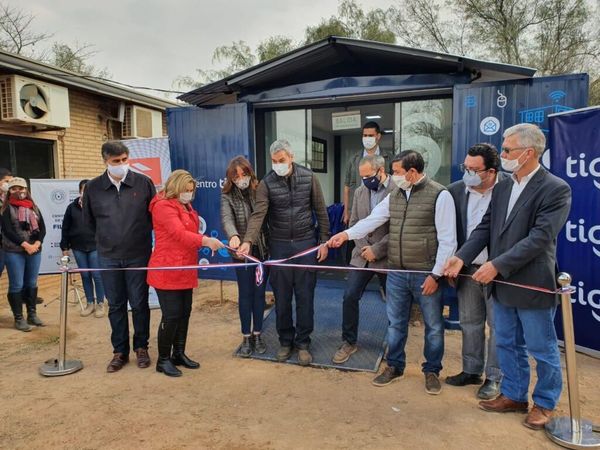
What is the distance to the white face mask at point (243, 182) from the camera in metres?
3.95

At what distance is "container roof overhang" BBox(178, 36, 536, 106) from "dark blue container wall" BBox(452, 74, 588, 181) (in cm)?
18

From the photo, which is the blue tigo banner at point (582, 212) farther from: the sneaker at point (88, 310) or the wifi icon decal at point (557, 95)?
the sneaker at point (88, 310)

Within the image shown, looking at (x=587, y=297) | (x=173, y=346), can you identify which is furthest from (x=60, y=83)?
(x=587, y=297)

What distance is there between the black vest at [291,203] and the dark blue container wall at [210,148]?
1928 mm

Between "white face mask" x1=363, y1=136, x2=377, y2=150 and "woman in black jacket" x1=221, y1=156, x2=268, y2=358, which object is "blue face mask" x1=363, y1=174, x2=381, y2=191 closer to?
"woman in black jacket" x1=221, y1=156, x2=268, y2=358

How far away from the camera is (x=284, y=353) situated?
4027mm

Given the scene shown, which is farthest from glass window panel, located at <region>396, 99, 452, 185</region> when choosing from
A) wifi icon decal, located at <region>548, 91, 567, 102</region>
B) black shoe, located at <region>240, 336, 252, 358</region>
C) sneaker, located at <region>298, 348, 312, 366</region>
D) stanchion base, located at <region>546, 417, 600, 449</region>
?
stanchion base, located at <region>546, 417, 600, 449</region>

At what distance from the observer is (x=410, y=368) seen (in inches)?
152

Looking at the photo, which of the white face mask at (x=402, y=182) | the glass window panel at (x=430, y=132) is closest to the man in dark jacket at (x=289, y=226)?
the white face mask at (x=402, y=182)

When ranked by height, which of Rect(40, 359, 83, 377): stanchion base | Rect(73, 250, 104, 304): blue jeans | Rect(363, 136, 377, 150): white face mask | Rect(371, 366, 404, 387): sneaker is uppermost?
Rect(363, 136, 377, 150): white face mask

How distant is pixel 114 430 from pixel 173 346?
1.08 meters

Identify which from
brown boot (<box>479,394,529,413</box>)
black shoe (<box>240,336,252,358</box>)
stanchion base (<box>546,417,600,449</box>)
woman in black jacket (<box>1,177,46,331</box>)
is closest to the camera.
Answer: stanchion base (<box>546,417,600,449</box>)

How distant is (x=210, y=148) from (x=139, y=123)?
3.71 meters

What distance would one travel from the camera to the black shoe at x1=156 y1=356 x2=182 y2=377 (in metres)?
3.74
